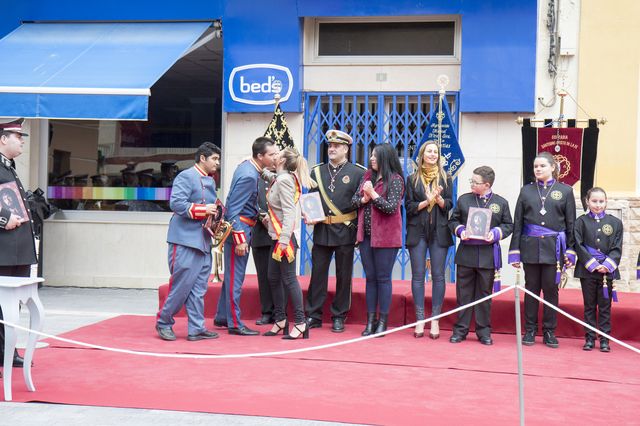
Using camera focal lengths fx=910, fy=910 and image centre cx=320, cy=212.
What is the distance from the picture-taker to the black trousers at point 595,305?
8.03 meters

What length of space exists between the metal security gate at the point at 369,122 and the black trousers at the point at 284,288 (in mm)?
3296

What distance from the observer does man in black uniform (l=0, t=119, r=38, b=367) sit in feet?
21.5

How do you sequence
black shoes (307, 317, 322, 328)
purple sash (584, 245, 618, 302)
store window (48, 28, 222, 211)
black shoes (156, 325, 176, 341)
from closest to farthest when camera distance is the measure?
purple sash (584, 245, 618, 302) < black shoes (156, 325, 176, 341) < black shoes (307, 317, 322, 328) < store window (48, 28, 222, 211)

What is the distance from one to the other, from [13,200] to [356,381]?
9.20 feet

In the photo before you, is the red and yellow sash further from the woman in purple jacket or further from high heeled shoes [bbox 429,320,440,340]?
high heeled shoes [bbox 429,320,440,340]

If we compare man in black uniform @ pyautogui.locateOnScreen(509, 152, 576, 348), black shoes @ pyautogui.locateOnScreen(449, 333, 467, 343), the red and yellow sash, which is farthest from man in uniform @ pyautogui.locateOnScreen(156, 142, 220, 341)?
man in black uniform @ pyautogui.locateOnScreen(509, 152, 576, 348)

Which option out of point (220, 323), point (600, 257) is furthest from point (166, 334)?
point (600, 257)

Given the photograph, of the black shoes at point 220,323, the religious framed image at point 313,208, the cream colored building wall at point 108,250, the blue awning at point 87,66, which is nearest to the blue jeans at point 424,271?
the religious framed image at point 313,208

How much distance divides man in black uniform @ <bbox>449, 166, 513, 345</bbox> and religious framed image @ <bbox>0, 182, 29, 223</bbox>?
3749 millimetres

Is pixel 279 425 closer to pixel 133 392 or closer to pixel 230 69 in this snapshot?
pixel 133 392

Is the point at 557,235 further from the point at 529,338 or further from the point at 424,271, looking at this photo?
the point at 424,271

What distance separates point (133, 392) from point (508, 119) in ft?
22.0

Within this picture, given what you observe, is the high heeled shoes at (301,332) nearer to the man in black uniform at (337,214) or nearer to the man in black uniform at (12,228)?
the man in black uniform at (337,214)

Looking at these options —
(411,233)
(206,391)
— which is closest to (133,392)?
(206,391)
